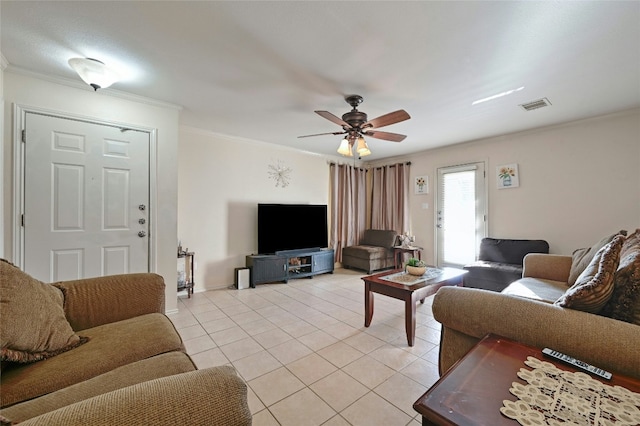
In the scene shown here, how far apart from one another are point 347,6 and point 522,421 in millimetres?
2039

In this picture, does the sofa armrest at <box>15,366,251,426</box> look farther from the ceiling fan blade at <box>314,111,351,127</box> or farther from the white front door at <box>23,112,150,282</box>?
the white front door at <box>23,112,150,282</box>

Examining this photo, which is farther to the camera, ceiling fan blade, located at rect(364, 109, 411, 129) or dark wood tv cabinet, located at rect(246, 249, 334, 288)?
dark wood tv cabinet, located at rect(246, 249, 334, 288)

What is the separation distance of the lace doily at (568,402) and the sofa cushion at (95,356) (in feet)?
4.89

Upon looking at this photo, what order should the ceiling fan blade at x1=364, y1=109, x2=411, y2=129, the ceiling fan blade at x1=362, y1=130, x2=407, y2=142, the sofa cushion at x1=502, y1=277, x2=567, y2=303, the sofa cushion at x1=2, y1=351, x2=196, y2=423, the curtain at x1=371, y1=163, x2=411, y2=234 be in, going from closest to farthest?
1. the sofa cushion at x1=2, y1=351, x2=196, y2=423
2. the sofa cushion at x1=502, y1=277, x2=567, y2=303
3. the ceiling fan blade at x1=364, y1=109, x2=411, y2=129
4. the ceiling fan blade at x1=362, y1=130, x2=407, y2=142
5. the curtain at x1=371, y1=163, x2=411, y2=234

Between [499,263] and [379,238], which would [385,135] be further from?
[379,238]

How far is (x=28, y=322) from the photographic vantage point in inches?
44.6

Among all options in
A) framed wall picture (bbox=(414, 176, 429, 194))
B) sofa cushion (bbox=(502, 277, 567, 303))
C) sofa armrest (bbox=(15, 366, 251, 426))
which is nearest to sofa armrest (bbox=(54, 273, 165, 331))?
sofa armrest (bbox=(15, 366, 251, 426))

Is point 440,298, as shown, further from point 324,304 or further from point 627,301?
point 324,304

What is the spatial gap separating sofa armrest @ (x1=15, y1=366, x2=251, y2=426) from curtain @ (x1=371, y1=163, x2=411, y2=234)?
5.06 meters

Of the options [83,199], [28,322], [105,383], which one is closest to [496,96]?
[105,383]

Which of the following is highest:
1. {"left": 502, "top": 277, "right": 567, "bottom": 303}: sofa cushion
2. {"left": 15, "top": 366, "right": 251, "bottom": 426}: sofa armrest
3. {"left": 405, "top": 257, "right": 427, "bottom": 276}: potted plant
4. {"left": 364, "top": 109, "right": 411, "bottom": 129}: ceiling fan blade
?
{"left": 364, "top": 109, "right": 411, "bottom": 129}: ceiling fan blade

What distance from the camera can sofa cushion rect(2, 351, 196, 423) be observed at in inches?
33.8

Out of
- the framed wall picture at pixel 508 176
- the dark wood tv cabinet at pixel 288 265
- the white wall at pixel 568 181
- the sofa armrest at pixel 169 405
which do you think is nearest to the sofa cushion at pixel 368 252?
the dark wood tv cabinet at pixel 288 265

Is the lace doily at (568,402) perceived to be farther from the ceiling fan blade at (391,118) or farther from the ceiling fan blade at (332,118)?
the ceiling fan blade at (332,118)
